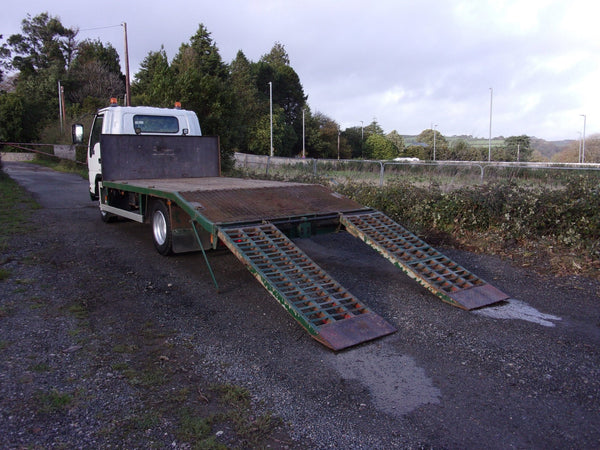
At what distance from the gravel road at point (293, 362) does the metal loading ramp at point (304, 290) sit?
6.3 inches

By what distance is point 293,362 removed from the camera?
4.12m

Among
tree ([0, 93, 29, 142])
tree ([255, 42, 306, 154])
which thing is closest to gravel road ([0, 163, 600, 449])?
tree ([0, 93, 29, 142])

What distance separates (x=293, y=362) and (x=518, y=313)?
2653 millimetres

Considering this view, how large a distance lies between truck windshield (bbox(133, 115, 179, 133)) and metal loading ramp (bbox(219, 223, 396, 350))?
202 inches

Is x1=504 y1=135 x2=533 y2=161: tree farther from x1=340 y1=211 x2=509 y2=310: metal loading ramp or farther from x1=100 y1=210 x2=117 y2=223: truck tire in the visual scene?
x1=340 y1=211 x2=509 y2=310: metal loading ramp

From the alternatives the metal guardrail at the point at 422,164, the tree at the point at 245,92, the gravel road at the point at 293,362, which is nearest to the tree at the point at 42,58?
the tree at the point at 245,92

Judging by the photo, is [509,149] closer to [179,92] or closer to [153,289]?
[179,92]

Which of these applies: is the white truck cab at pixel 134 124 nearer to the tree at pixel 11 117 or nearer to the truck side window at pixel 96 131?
the truck side window at pixel 96 131

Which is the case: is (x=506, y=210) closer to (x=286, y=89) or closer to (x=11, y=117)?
(x=11, y=117)

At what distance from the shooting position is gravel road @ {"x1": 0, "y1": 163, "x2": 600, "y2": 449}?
3148 mm

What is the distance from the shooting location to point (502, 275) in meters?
6.78

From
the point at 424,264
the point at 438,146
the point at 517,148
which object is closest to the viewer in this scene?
the point at 424,264

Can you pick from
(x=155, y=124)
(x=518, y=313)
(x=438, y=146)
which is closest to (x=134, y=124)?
(x=155, y=124)

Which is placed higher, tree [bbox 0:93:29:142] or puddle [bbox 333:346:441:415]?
tree [bbox 0:93:29:142]
